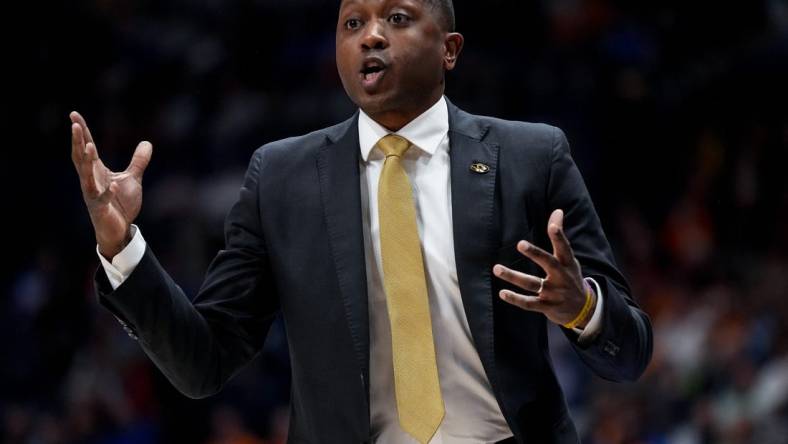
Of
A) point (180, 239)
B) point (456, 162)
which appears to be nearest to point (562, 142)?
point (456, 162)

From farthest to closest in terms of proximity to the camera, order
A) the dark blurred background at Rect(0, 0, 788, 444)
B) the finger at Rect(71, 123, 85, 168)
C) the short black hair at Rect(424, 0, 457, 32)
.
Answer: the dark blurred background at Rect(0, 0, 788, 444) → the short black hair at Rect(424, 0, 457, 32) → the finger at Rect(71, 123, 85, 168)

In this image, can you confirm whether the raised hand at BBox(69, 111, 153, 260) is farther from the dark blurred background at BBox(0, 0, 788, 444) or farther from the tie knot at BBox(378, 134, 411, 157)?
the dark blurred background at BBox(0, 0, 788, 444)

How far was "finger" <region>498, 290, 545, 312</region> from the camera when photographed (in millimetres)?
2391

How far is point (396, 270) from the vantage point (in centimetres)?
268

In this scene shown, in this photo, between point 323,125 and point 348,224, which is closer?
point 348,224

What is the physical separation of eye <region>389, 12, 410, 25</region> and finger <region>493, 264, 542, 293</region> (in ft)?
2.26

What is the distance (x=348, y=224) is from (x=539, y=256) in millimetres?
523

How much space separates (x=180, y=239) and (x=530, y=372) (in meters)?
5.45

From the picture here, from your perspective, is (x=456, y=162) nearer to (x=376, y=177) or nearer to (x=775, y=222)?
(x=376, y=177)

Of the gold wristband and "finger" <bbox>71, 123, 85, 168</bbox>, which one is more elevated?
"finger" <bbox>71, 123, 85, 168</bbox>

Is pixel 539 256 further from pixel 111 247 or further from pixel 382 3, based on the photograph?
pixel 111 247

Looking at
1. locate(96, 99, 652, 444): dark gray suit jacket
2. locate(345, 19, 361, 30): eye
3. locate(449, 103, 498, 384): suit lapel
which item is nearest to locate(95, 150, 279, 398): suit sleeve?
locate(96, 99, 652, 444): dark gray suit jacket

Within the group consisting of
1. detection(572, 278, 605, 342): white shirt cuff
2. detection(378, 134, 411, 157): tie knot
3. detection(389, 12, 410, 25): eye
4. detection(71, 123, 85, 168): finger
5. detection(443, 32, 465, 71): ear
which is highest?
detection(389, 12, 410, 25): eye

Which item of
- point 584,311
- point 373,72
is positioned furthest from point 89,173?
point 584,311
